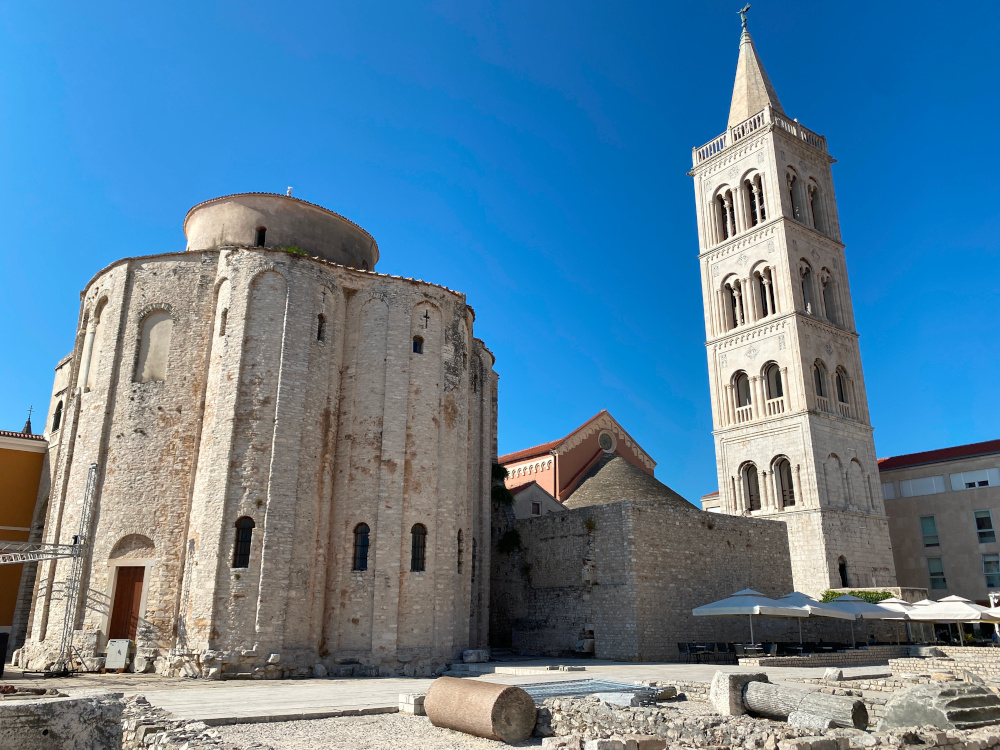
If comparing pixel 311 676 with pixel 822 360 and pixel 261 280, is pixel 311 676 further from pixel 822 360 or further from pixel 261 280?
pixel 822 360

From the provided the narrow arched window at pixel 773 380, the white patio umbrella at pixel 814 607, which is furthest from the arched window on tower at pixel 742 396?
the white patio umbrella at pixel 814 607

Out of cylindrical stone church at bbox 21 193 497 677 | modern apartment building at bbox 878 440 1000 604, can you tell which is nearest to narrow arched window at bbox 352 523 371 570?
cylindrical stone church at bbox 21 193 497 677

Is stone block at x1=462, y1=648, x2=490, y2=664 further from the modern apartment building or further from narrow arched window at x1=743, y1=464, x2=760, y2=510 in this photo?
the modern apartment building

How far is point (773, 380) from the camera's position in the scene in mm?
39031

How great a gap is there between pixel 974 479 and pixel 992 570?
4.75m

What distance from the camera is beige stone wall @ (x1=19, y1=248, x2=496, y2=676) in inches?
789

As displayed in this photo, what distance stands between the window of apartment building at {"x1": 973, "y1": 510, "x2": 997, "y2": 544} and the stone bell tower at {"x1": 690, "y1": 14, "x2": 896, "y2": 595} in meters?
5.72

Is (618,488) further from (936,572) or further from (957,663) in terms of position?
(936,572)

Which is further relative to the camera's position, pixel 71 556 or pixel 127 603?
pixel 127 603

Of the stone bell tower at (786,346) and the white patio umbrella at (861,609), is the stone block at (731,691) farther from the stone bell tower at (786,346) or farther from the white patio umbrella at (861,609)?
the stone bell tower at (786,346)

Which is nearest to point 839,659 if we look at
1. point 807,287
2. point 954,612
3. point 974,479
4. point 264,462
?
point 954,612

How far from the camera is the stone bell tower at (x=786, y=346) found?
35312 millimetres

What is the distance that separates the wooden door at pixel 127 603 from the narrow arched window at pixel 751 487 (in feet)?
94.8

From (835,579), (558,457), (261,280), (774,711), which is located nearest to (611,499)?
(558,457)
